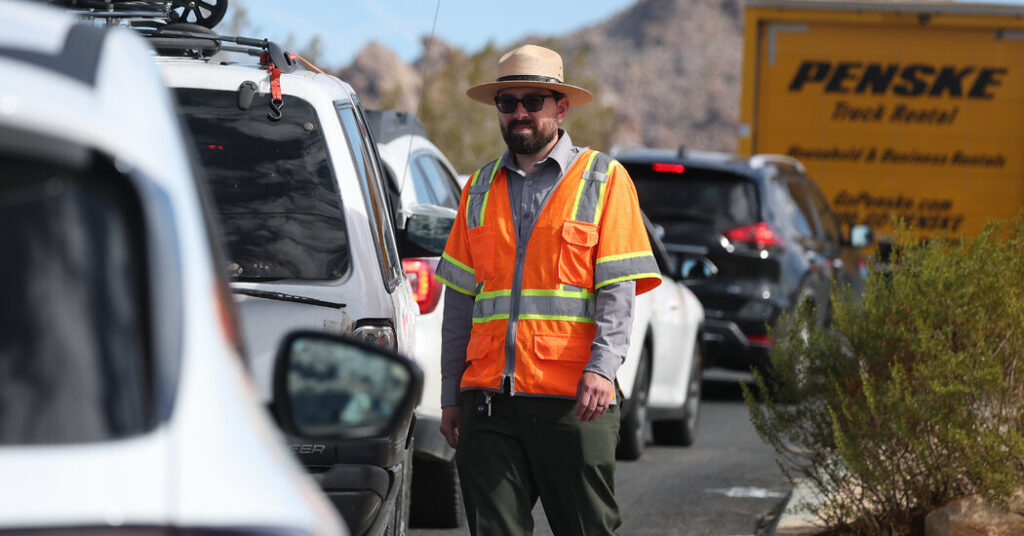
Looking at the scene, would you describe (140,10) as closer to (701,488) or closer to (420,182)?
(420,182)

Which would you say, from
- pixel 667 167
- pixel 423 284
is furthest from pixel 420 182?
pixel 667 167

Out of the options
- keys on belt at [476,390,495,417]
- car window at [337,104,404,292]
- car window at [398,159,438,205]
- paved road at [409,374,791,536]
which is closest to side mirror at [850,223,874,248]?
paved road at [409,374,791,536]

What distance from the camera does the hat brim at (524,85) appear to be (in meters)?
4.80

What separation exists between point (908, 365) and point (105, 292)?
506 cm

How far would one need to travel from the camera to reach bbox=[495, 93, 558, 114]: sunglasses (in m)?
4.83

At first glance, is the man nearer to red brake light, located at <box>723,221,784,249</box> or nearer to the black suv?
the black suv

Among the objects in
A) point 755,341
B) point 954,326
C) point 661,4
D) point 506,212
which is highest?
point 661,4

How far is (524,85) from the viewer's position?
4.82 meters

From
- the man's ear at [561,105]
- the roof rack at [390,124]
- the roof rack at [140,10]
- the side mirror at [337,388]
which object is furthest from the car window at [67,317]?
the roof rack at [390,124]

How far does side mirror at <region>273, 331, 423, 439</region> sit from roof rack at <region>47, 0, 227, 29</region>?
3590mm

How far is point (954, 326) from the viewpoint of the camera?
21.0ft

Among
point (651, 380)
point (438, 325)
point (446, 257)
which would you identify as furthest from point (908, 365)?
point (651, 380)

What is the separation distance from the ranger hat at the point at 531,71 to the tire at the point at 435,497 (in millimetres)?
2736

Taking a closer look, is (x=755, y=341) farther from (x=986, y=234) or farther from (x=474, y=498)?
(x=474, y=498)
